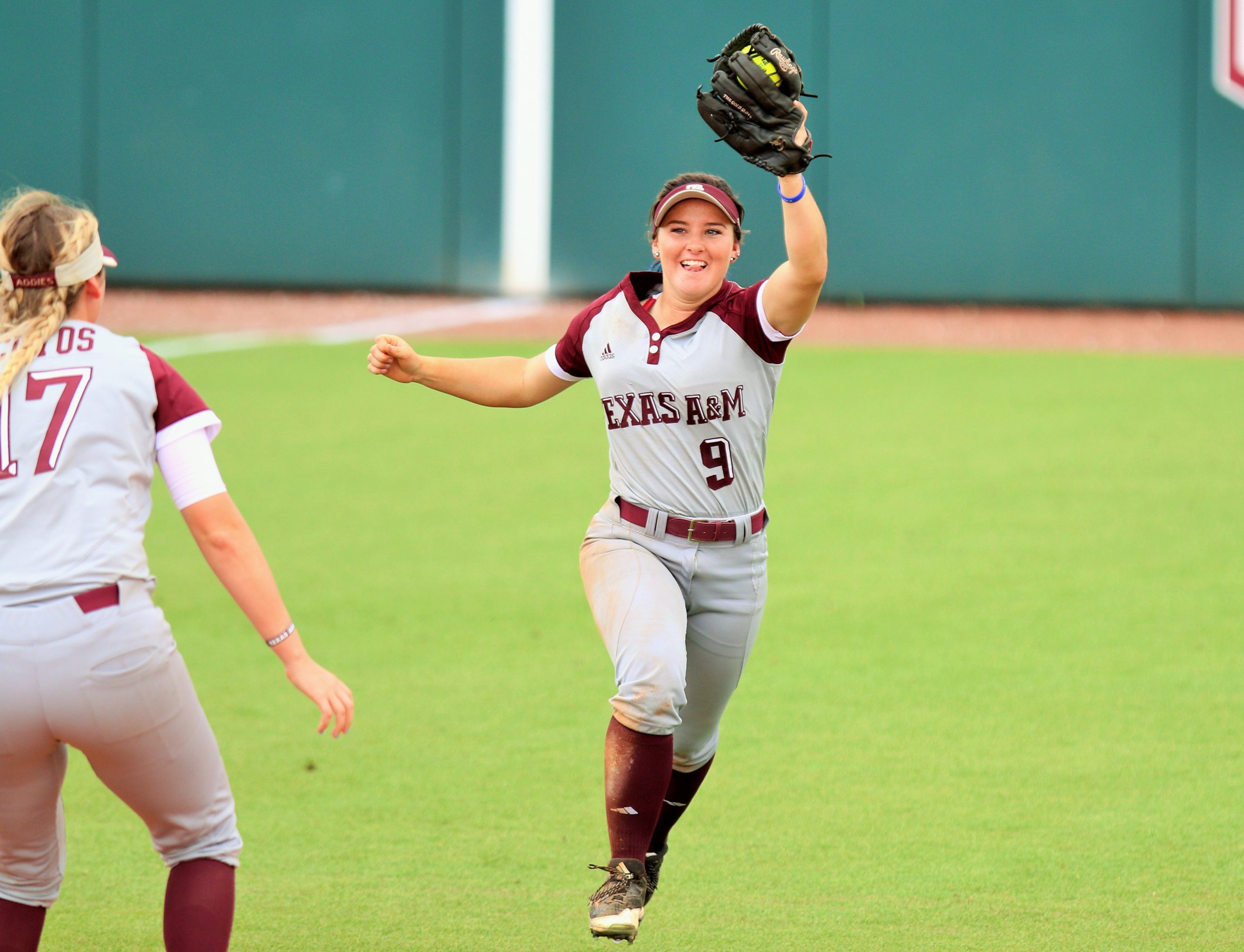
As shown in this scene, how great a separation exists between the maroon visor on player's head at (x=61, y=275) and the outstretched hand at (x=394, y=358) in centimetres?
125

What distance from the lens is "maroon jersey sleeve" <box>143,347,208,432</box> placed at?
3180 millimetres

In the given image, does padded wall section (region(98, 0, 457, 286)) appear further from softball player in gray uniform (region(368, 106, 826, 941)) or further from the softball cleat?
the softball cleat

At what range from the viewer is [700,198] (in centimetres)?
429

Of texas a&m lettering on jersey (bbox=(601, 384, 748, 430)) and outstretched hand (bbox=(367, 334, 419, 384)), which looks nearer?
texas a&m lettering on jersey (bbox=(601, 384, 748, 430))

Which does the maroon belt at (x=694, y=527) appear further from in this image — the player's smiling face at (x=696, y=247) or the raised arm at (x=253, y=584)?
the raised arm at (x=253, y=584)

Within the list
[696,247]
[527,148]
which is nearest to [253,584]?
[696,247]

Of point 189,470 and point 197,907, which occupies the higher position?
point 189,470

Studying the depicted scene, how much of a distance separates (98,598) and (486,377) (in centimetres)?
185

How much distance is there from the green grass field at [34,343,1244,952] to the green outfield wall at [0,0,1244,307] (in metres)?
6.71

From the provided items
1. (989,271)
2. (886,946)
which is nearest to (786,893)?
(886,946)

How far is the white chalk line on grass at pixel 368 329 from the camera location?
591 inches

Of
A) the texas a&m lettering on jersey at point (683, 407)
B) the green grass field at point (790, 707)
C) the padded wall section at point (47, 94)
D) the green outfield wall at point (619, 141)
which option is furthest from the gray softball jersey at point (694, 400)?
the padded wall section at point (47, 94)

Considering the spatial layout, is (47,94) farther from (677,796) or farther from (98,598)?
(98,598)

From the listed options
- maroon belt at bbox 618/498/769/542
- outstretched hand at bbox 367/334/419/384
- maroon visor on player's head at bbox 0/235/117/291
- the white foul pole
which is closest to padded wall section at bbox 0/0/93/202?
the white foul pole
